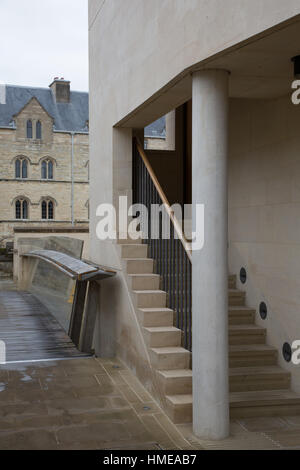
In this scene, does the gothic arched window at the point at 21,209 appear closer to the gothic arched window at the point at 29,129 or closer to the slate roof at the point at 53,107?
the gothic arched window at the point at 29,129

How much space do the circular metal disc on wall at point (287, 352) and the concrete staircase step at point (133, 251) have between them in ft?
8.10

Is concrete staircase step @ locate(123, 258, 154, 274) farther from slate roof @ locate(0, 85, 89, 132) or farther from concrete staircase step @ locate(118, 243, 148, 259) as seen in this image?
slate roof @ locate(0, 85, 89, 132)

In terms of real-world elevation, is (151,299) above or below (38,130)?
below

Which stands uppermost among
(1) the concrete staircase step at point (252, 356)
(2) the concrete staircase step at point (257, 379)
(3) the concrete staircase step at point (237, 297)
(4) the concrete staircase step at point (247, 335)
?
(3) the concrete staircase step at point (237, 297)

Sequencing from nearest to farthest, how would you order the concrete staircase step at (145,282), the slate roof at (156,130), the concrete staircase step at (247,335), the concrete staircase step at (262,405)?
the concrete staircase step at (262,405)
the concrete staircase step at (247,335)
the concrete staircase step at (145,282)
the slate roof at (156,130)

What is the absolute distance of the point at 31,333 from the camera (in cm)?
1012

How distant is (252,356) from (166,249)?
188 cm

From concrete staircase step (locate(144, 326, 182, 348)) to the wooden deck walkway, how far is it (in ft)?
7.44

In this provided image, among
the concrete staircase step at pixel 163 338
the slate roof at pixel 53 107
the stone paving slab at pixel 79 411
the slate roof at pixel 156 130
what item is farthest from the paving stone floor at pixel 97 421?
the slate roof at pixel 53 107

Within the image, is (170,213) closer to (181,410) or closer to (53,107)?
(181,410)

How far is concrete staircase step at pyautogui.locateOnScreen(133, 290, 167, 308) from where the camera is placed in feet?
22.9

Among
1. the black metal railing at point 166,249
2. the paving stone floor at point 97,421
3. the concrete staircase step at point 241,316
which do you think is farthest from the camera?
the concrete staircase step at point 241,316

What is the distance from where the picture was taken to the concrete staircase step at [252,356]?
249 inches

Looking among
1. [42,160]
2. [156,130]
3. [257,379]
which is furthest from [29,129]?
[257,379]
